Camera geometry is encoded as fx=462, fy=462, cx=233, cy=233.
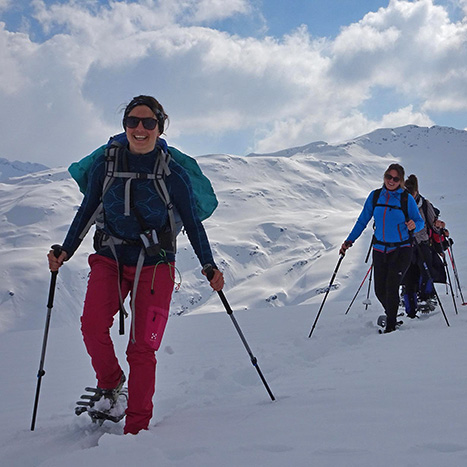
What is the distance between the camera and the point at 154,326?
3668 mm

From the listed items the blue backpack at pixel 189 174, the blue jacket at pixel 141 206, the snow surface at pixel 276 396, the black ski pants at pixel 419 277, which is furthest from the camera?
the black ski pants at pixel 419 277

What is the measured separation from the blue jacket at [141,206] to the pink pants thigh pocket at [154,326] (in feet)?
1.37

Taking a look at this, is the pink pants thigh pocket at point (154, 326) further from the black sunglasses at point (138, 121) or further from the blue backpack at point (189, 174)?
the black sunglasses at point (138, 121)

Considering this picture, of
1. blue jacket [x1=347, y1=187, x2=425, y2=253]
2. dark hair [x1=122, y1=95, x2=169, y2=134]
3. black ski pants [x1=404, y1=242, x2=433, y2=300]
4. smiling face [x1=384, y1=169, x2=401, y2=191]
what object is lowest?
black ski pants [x1=404, y1=242, x2=433, y2=300]

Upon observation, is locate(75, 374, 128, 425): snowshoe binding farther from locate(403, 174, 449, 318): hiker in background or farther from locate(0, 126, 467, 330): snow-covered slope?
locate(0, 126, 467, 330): snow-covered slope

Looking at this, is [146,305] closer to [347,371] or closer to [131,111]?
[131,111]

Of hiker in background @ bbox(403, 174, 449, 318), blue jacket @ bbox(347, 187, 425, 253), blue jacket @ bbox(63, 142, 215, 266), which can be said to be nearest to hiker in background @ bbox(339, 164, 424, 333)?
blue jacket @ bbox(347, 187, 425, 253)

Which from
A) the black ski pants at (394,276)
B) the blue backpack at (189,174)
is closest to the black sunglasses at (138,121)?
the blue backpack at (189,174)

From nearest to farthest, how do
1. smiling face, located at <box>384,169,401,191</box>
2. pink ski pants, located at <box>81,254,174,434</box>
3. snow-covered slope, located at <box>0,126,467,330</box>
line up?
1. pink ski pants, located at <box>81,254,174,434</box>
2. smiling face, located at <box>384,169,401,191</box>
3. snow-covered slope, located at <box>0,126,467,330</box>

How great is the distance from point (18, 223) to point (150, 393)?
552 feet

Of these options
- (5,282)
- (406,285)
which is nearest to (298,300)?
(5,282)

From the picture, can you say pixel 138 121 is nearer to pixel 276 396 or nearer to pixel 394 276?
pixel 276 396

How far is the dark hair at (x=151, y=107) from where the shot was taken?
3.95 m

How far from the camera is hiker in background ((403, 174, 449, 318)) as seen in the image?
9014 millimetres
